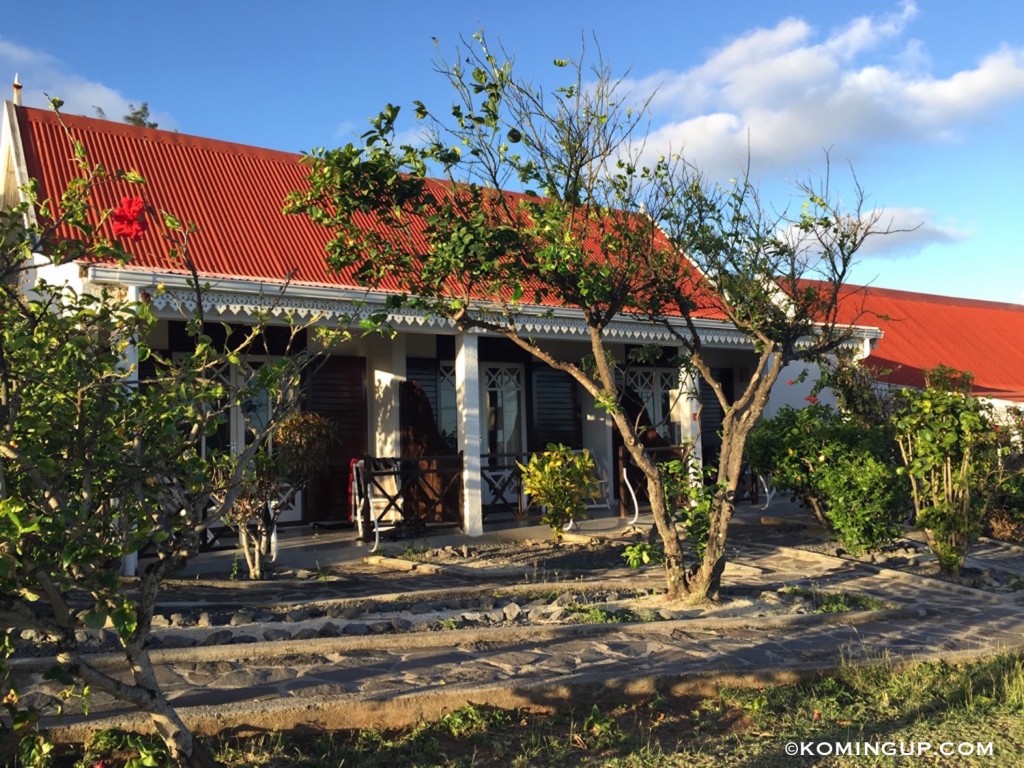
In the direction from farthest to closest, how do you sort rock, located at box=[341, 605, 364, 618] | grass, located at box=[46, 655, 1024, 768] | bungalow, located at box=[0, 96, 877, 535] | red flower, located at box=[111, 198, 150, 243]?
bungalow, located at box=[0, 96, 877, 535], rock, located at box=[341, 605, 364, 618], red flower, located at box=[111, 198, 150, 243], grass, located at box=[46, 655, 1024, 768]

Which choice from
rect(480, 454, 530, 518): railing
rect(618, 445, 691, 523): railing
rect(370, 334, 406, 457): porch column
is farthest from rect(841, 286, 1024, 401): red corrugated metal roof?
rect(370, 334, 406, 457): porch column

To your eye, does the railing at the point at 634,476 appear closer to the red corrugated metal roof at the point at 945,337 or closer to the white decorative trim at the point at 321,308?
the white decorative trim at the point at 321,308

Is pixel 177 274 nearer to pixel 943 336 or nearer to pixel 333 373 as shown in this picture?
pixel 333 373

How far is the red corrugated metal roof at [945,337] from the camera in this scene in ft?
60.1

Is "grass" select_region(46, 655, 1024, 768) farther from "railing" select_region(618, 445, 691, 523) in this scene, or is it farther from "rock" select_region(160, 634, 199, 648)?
"railing" select_region(618, 445, 691, 523)

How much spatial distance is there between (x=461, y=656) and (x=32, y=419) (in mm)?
3059

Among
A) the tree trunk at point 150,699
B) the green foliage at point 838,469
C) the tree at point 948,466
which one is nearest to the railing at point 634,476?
the green foliage at point 838,469

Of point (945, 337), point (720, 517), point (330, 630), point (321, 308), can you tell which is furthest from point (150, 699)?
point (945, 337)

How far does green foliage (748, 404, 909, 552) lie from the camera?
9.62m

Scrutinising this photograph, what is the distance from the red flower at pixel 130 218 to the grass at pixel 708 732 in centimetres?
231

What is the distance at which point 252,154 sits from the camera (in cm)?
1433

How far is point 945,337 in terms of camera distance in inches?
837

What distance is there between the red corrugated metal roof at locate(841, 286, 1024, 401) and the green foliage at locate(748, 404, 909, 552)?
580 centimetres

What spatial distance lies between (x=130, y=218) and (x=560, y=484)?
24.6 feet
